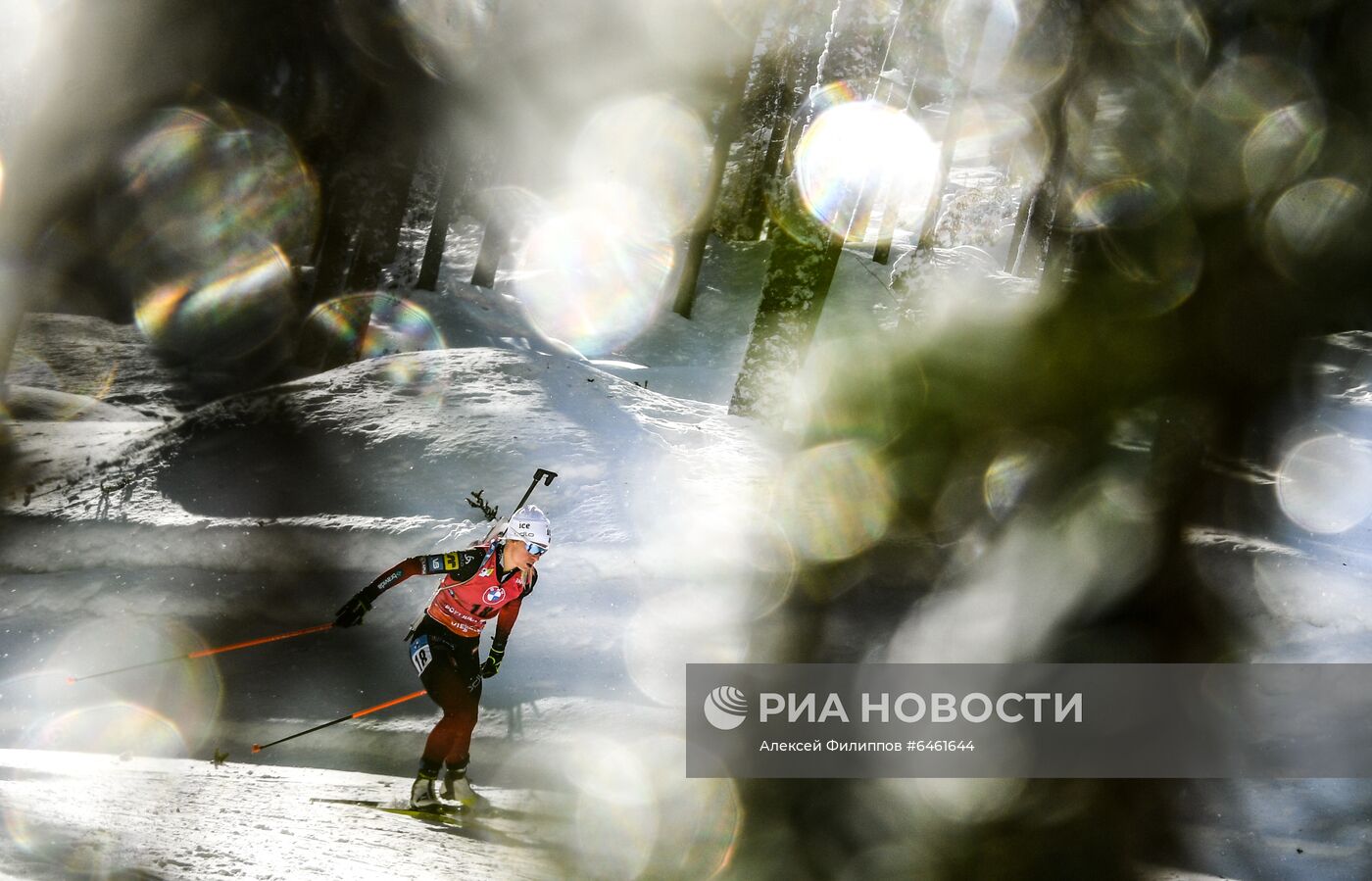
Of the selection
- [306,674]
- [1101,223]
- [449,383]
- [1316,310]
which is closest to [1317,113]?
[1316,310]

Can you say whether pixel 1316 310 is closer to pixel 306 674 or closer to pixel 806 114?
pixel 806 114

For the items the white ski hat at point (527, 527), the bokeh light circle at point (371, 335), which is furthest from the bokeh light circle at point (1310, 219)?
the bokeh light circle at point (371, 335)

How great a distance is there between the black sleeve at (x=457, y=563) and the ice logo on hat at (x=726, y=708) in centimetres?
188

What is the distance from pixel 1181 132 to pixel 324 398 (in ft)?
30.9

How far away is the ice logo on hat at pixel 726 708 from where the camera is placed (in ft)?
16.7

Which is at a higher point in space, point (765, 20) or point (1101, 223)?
point (765, 20)

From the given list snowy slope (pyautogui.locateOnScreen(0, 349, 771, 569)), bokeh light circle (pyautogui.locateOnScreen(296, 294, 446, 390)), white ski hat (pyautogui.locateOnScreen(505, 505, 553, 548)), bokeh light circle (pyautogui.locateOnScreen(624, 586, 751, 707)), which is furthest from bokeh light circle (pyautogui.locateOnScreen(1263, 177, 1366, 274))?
bokeh light circle (pyautogui.locateOnScreen(296, 294, 446, 390))

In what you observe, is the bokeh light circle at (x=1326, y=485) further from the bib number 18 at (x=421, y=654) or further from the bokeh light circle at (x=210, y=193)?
the bokeh light circle at (x=210, y=193)

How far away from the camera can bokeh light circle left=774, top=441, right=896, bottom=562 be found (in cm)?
713

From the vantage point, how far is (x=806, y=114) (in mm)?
10648

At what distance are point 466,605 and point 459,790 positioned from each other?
3.51 ft

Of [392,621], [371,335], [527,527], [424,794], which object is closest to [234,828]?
[424,794]

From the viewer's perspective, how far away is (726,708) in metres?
5.19

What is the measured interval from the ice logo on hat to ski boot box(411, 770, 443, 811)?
5.96ft
